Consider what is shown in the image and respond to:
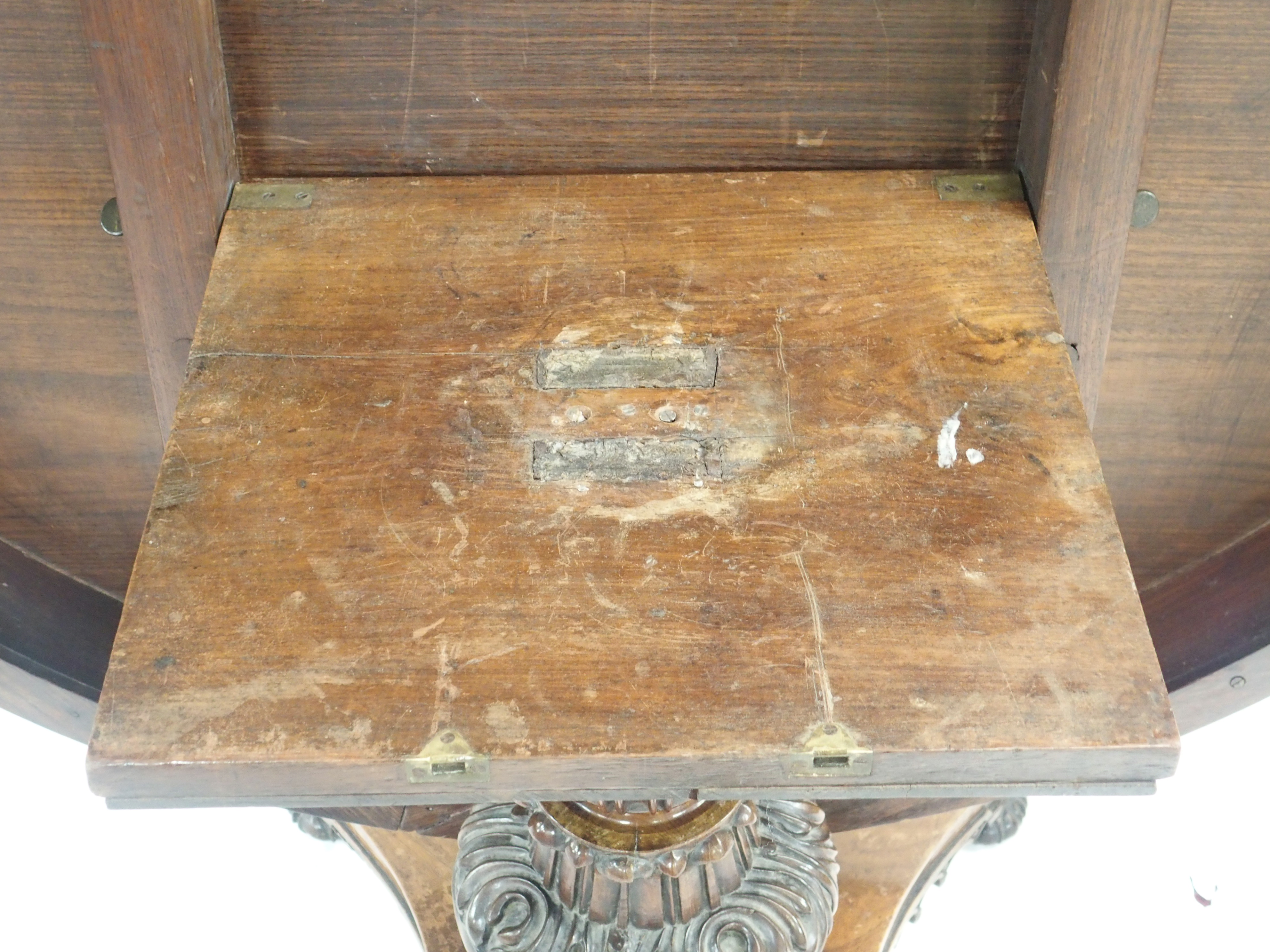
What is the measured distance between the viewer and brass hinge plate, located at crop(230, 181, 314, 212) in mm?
1295

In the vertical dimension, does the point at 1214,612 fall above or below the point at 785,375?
below

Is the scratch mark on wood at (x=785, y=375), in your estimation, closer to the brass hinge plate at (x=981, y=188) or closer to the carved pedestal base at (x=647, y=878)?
the brass hinge plate at (x=981, y=188)

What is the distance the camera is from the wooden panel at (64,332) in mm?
1329

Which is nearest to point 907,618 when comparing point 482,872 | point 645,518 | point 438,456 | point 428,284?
point 645,518

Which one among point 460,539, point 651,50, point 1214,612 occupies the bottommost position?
point 1214,612

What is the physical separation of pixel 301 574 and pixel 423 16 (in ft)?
1.88

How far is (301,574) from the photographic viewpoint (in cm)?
101

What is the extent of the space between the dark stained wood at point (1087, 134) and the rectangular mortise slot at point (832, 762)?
579mm

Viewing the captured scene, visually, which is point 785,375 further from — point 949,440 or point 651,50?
point 651,50

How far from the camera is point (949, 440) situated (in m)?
1.08

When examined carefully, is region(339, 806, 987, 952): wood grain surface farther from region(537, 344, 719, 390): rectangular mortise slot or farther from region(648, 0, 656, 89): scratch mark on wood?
region(648, 0, 656, 89): scratch mark on wood

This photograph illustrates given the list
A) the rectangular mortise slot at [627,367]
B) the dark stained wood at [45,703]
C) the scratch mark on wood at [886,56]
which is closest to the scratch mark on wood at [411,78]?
the rectangular mortise slot at [627,367]

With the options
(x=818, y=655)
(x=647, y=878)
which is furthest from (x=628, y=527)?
(x=647, y=878)

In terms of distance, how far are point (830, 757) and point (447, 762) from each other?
0.25 m
